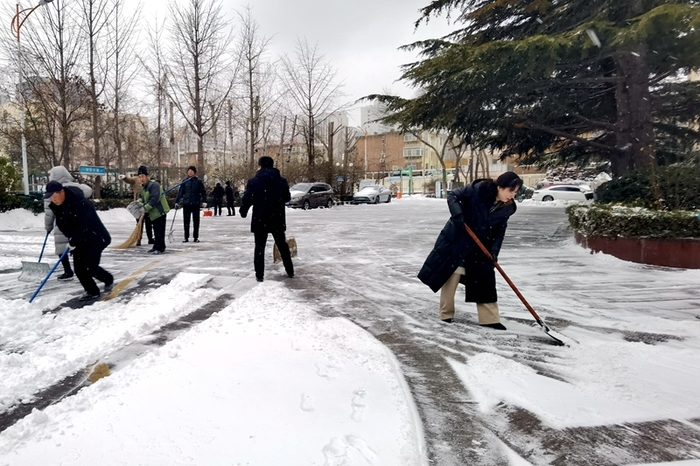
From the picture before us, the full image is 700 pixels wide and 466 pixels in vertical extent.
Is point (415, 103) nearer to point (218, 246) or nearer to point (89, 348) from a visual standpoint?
point (218, 246)

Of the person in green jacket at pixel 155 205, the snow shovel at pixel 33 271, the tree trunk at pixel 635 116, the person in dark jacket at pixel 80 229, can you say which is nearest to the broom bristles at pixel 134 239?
the person in green jacket at pixel 155 205

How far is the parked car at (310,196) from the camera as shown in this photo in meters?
26.2

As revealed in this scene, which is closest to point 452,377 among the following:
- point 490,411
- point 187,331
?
point 490,411

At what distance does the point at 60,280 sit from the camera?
676 centimetres

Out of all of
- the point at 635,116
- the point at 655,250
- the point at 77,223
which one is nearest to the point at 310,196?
the point at 635,116

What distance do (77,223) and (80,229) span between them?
8 cm

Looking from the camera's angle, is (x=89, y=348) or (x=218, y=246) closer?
(x=89, y=348)

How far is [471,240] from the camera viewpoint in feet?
14.5

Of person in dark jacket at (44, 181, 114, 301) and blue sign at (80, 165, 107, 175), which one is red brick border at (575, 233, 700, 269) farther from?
blue sign at (80, 165, 107, 175)

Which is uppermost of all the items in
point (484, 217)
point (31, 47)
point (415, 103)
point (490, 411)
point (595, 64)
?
point (31, 47)

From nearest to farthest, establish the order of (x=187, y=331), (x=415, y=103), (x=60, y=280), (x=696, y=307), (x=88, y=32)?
(x=187, y=331) → (x=696, y=307) → (x=60, y=280) → (x=415, y=103) → (x=88, y=32)

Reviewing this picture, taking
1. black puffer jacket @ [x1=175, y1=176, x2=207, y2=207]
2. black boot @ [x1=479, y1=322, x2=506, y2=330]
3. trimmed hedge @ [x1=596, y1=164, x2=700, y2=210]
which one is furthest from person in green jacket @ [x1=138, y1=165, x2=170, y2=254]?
trimmed hedge @ [x1=596, y1=164, x2=700, y2=210]

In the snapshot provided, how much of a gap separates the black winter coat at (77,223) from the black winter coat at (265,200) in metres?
1.81

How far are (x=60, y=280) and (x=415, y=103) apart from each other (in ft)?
34.0
